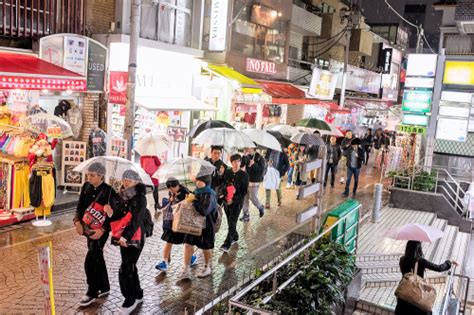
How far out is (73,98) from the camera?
1368 cm

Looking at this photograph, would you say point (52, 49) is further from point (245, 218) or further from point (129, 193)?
point (129, 193)

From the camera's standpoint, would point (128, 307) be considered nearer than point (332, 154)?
Yes

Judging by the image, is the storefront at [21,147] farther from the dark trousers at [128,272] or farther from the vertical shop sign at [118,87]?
the dark trousers at [128,272]

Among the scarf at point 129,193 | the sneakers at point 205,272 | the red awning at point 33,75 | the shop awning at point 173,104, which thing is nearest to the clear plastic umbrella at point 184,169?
the scarf at point 129,193

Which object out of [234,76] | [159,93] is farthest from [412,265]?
[234,76]

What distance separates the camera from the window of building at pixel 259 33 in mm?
19391

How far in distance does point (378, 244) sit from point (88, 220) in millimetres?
8153

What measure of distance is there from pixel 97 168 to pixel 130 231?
1.04m

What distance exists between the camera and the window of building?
19.4m

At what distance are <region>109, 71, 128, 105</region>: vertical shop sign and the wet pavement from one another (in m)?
3.61

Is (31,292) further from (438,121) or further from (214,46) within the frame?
(438,121)

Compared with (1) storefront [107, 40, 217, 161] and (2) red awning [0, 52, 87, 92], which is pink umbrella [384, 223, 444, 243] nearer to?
(2) red awning [0, 52, 87, 92]

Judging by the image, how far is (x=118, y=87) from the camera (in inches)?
530

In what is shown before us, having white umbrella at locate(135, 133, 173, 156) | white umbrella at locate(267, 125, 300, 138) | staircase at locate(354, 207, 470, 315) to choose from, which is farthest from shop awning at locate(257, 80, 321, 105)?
white umbrella at locate(135, 133, 173, 156)
